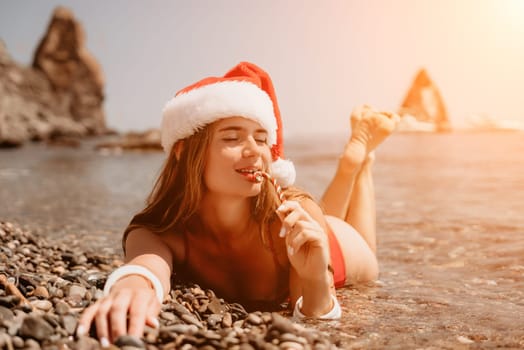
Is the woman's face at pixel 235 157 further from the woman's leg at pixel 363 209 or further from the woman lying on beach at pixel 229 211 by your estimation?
the woman's leg at pixel 363 209

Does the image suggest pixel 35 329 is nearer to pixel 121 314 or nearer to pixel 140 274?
pixel 121 314

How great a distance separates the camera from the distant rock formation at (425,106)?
11600cm

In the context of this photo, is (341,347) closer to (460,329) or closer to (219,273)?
(460,329)

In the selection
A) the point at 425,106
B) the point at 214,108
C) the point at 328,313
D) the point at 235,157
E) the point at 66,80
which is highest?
the point at 214,108

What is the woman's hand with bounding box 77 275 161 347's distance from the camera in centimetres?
274

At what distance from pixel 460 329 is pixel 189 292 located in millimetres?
1824

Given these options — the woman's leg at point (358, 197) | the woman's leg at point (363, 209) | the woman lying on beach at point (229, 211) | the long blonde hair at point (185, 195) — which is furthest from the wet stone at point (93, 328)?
the woman's leg at point (363, 209)

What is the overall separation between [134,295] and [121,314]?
0.79 feet

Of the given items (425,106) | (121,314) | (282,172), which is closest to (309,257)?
(282,172)

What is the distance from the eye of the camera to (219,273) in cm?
425

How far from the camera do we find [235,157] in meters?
3.74

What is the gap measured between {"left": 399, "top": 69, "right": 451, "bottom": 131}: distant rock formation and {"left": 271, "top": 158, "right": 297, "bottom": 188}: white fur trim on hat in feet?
369

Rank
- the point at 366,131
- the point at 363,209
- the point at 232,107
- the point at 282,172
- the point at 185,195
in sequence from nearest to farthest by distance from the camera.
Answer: the point at 232,107 → the point at 185,195 → the point at 282,172 → the point at 363,209 → the point at 366,131

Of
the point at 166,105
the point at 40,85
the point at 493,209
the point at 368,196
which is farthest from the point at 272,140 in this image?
the point at 40,85
